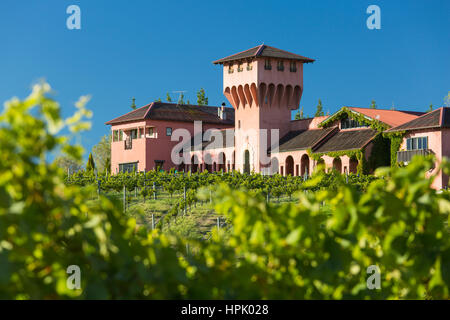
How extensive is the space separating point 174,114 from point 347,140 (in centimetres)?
2608

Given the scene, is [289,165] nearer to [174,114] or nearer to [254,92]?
[254,92]

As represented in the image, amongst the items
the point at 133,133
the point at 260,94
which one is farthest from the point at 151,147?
the point at 260,94

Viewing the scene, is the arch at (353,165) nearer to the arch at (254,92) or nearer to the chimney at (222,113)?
the arch at (254,92)

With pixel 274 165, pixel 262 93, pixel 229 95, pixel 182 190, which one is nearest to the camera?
pixel 182 190

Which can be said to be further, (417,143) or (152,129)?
(152,129)

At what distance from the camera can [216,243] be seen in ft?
8.27

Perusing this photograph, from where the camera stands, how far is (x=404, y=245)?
2496 mm

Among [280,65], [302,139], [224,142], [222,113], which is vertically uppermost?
[280,65]

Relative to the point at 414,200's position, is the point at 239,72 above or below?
above

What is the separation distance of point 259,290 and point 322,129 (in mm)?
48895

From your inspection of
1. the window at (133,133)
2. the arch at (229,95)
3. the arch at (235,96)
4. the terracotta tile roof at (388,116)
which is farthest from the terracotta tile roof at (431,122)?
the window at (133,133)
